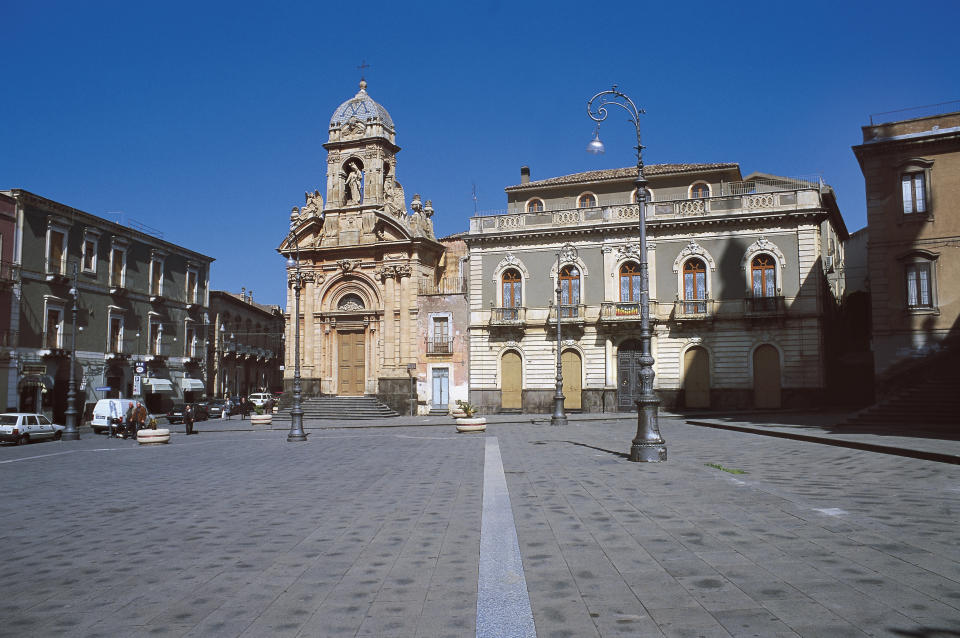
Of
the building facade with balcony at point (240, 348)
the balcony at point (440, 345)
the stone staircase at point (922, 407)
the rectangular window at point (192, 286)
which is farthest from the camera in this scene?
the building facade with balcony at point (240, 348)

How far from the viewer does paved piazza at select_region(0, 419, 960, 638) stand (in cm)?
491

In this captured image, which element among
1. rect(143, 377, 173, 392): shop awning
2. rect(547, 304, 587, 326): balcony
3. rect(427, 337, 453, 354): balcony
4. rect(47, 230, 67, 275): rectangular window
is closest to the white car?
rect(47, 230, 67, 275): rectangular window

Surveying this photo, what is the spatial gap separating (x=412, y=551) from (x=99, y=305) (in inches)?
1598

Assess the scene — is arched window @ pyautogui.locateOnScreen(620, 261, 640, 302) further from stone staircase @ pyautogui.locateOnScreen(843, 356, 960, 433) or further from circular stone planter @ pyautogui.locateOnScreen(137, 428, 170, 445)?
circular stone planter @ pyautogui.locateOnScreen(137, 428, 170, 445)

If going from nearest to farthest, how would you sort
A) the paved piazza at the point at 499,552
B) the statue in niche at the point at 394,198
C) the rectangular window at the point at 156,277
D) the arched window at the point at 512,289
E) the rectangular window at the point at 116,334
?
the paved piazza at the point at 499,552
the arched window at the point at 512,289
the rectangular window at the point at 116,334
the statue in niche at the point at 394,198
the rectangular window at the point at 156,277

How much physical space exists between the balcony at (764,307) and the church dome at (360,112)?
23725 millimetres

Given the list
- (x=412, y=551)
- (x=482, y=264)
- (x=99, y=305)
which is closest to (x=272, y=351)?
(x=99, y=305)

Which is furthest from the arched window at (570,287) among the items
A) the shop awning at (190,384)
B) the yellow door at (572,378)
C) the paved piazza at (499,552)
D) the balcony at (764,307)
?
the shop awning at (190,384)

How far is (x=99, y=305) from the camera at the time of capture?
→ 137 ft

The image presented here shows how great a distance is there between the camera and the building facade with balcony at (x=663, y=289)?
113 ft

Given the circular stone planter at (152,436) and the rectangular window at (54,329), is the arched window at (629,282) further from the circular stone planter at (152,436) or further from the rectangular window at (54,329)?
the rectangular window at (54,329)

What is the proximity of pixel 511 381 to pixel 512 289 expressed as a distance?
4.94 metres

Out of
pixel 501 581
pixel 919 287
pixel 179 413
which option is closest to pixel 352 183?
pixel 179 413

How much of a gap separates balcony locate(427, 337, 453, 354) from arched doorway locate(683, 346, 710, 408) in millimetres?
12706
